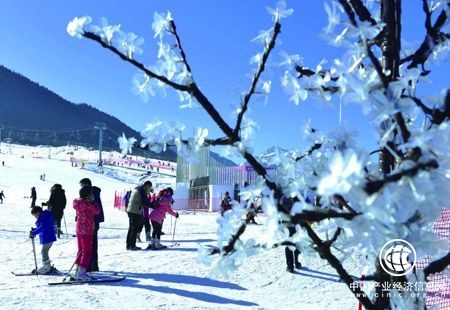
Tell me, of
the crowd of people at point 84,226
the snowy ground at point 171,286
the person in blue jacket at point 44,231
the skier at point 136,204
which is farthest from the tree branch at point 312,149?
the skier at point 136,204

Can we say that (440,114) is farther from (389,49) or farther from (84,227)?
(84,227)

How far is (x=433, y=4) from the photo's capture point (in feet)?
5.00

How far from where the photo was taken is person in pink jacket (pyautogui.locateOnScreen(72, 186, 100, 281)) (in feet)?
22.0

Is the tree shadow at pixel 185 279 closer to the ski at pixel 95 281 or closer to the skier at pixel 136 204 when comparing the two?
the ski at pixel 95 281

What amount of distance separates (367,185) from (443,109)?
468 mm

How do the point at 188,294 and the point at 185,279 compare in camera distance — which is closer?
the point at 188,294

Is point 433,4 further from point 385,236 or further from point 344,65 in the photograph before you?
point 385,236

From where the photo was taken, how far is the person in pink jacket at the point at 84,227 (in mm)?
6707

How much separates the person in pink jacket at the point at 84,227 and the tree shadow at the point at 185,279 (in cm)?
88

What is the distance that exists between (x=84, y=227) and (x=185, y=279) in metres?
1.82

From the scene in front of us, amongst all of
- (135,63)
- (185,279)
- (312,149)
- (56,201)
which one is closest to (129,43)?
(135,63)

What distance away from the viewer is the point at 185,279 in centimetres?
708

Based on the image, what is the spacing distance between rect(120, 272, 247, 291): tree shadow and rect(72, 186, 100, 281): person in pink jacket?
88cm

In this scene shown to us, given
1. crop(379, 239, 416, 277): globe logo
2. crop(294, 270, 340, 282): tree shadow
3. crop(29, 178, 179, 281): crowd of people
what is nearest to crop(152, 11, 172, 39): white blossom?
crop(379, 239, 416, 277): globe logo
